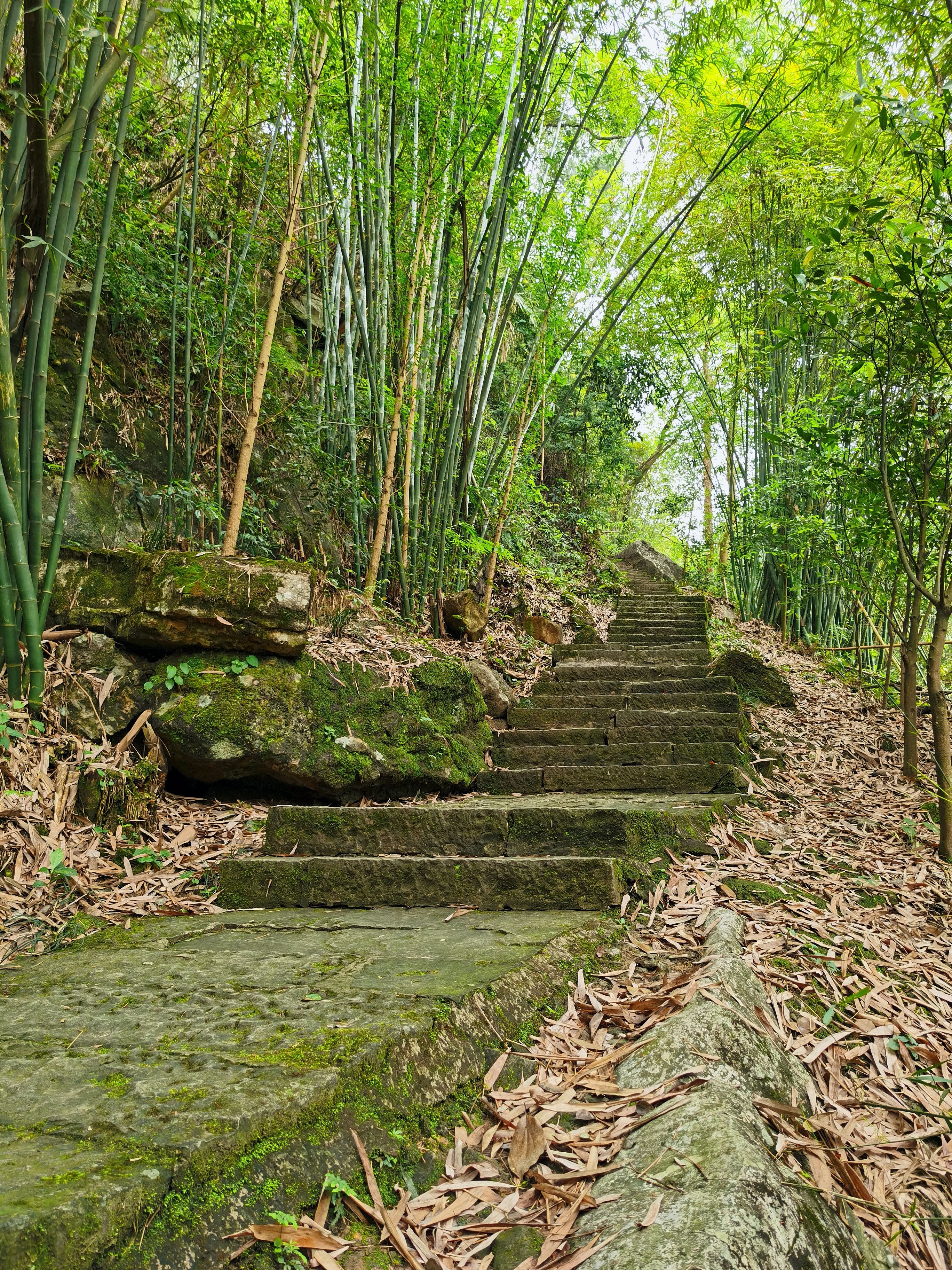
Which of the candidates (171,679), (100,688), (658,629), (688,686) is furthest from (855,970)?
(658,629)

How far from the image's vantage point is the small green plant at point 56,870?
2.03m

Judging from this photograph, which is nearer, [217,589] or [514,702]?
[217,589]

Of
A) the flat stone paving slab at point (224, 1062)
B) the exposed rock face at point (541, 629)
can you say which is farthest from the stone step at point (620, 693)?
the flat stone paving slab at point (224, 1062)

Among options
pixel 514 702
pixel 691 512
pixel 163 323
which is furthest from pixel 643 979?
pixel 691 512

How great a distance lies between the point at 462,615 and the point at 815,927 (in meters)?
2.98

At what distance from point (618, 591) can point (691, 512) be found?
25.6 feet

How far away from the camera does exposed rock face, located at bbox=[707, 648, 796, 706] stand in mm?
5488

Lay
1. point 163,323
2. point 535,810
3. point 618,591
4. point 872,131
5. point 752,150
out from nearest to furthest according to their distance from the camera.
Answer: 1. point 535,810
2. point 872,131
3. point 163,323
4. point 752,150
5. point 618,591

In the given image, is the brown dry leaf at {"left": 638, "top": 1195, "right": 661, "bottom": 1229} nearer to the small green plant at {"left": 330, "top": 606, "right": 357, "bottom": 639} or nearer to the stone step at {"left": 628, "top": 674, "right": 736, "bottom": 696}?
the small green plant at {"left": 330, "top": 606, "right": 357, "bottom": 639}

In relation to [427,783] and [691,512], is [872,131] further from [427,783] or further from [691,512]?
[691,512]

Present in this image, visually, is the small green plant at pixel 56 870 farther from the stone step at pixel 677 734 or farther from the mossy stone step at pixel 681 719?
the mossy stone step at pixel 681 719

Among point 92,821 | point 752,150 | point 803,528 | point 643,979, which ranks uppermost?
point 752,150

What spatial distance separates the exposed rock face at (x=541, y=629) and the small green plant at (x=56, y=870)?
442 cm

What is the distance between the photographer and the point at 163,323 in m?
4.36
